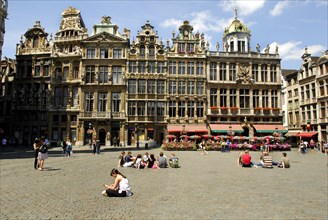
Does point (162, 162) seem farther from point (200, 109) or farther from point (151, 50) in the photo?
point (151, 50)

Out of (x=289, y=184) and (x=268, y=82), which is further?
(x=268, y=82)

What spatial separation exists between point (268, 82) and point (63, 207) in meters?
44.1

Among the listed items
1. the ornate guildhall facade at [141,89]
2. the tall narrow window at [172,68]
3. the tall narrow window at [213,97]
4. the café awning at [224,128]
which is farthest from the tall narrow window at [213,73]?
the café awning at [224,128]

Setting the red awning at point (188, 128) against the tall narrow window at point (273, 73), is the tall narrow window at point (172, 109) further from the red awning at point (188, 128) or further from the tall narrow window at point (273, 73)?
the tall narrow window at point (273, 73)

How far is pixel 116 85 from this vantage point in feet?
148

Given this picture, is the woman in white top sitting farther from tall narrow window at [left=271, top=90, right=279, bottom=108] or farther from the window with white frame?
tall narrow window at [left=271, top=90, right=279, bottom=108]

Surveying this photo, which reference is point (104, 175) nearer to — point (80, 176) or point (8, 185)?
point (80, 176)

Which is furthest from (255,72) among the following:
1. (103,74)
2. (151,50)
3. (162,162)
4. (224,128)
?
(162,162)

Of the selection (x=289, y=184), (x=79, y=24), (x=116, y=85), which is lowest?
(x=289, y=184)

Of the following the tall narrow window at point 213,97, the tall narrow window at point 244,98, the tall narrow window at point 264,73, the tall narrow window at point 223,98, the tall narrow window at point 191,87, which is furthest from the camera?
the tall narrow window at point 264,73

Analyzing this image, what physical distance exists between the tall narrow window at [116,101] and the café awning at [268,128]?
22.0 metres

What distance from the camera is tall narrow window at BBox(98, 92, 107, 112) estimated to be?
45156 millimetres

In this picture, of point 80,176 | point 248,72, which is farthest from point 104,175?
point 248,72

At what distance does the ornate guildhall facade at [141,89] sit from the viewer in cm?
4434
